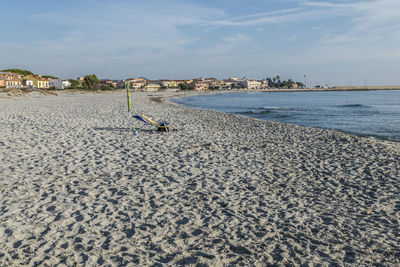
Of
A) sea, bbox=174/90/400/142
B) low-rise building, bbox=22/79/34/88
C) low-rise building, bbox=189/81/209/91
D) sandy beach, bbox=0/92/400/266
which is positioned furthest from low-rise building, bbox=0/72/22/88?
low-rise building, bbox=189/81/209/91

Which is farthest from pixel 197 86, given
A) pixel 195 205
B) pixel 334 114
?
pixel 195 205

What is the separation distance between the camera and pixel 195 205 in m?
5.94

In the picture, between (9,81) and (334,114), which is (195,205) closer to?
(334,114)

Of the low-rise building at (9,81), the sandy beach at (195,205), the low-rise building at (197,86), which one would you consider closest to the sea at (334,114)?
the sandy beach at (195,205)

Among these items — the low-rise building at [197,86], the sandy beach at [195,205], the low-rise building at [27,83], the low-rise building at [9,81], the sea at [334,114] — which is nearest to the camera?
the sandy beach at [195,205]

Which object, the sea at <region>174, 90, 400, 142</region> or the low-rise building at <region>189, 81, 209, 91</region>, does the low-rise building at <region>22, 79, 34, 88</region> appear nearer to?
the sea at <region>174, 90, 400, 142</region>

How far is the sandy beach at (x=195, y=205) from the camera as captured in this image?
429 cm

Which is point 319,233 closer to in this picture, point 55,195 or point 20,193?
point 55,195

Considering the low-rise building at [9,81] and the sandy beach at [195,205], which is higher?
the low-rise building at [9,81]

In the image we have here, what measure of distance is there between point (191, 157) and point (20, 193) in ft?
16.0

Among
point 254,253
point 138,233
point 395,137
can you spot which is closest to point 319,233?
point 254,253

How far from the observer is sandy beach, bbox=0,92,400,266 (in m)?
4.29

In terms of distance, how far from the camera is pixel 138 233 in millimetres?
4805

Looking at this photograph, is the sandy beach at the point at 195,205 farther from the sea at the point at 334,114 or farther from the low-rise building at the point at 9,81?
the low-rise building at the point at 9,81
